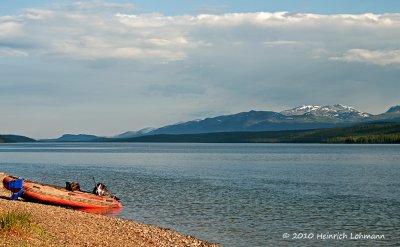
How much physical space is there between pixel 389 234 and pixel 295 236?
253 inches

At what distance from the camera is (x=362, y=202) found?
167 ft

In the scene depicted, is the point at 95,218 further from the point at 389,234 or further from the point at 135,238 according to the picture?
the point at 389,234

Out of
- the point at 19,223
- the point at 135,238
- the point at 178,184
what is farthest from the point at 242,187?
the point at 19,223

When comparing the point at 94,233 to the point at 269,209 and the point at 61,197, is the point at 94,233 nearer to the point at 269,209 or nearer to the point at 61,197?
the point at 61,197

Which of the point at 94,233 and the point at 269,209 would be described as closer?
the point at 94,233

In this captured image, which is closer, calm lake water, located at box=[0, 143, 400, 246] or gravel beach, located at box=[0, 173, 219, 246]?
gravel beach, located at box=[0, 173, 219, 246]

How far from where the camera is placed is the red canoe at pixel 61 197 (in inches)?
1729

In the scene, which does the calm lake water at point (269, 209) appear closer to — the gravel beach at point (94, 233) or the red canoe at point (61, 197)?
the red canoe at point (61, 197)

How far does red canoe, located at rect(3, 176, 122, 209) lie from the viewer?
43.9 m

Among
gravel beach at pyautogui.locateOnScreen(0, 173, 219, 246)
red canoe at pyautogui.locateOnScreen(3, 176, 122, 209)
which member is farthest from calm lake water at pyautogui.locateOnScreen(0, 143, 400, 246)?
gravel beach at pyautogui.locateOnScreen(0, 173, 219, 246)

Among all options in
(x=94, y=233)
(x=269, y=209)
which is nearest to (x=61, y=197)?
(x=94, y=233)

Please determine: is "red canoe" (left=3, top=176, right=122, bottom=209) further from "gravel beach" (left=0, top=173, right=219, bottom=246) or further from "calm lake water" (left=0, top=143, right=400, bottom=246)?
"gravel beach" (left=0, top=173, right=219, bottom=246)

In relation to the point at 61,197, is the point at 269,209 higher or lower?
lower

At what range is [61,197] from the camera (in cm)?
4475
